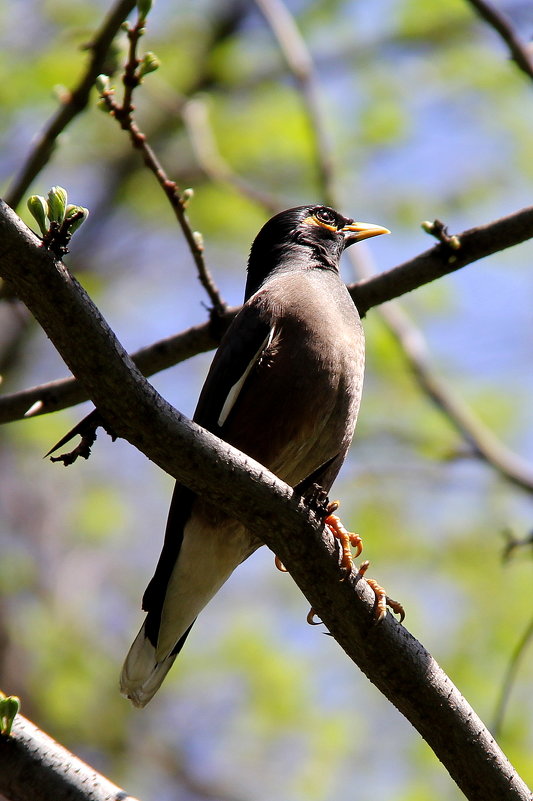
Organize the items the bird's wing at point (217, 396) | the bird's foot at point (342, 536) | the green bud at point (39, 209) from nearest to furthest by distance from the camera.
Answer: the green bud at point (39, 209), the bird's foot at point (342, 536), the bird's wing at point (217, 396)

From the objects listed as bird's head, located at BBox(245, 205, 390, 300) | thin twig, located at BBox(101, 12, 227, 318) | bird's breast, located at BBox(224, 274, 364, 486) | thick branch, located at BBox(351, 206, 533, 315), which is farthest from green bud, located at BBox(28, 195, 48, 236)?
bird's head, located at BBox(245, 205, 390, 300)

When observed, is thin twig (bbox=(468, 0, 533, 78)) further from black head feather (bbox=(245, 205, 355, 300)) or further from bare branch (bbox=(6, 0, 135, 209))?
bare branch (bbox=(6, 0, 135, 209))

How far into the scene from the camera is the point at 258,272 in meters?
5.50

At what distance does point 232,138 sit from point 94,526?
14.9 ft

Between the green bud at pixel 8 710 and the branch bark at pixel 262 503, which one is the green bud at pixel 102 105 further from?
the green bud at pixel 8 710

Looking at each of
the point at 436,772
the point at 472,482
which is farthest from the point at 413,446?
the point at 436,772

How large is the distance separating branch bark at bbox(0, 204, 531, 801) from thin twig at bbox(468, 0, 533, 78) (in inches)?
111

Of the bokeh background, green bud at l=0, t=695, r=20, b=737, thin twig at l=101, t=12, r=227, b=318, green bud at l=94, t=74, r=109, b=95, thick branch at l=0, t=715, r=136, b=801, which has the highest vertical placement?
green bud at l=94, t=74, r=109, b=95

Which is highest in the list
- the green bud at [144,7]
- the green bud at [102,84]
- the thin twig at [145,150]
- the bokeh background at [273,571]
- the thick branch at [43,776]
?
the green bud at [144,7]

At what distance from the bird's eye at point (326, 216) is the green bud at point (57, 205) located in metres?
3.31

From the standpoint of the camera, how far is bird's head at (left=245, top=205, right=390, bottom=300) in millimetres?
5363

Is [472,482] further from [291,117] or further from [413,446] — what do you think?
[291,117]

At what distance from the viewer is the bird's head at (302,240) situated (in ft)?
17.6

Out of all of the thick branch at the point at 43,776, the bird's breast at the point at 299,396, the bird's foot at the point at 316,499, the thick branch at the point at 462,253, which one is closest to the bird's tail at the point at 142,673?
the bird's breast at the point at 299,396
